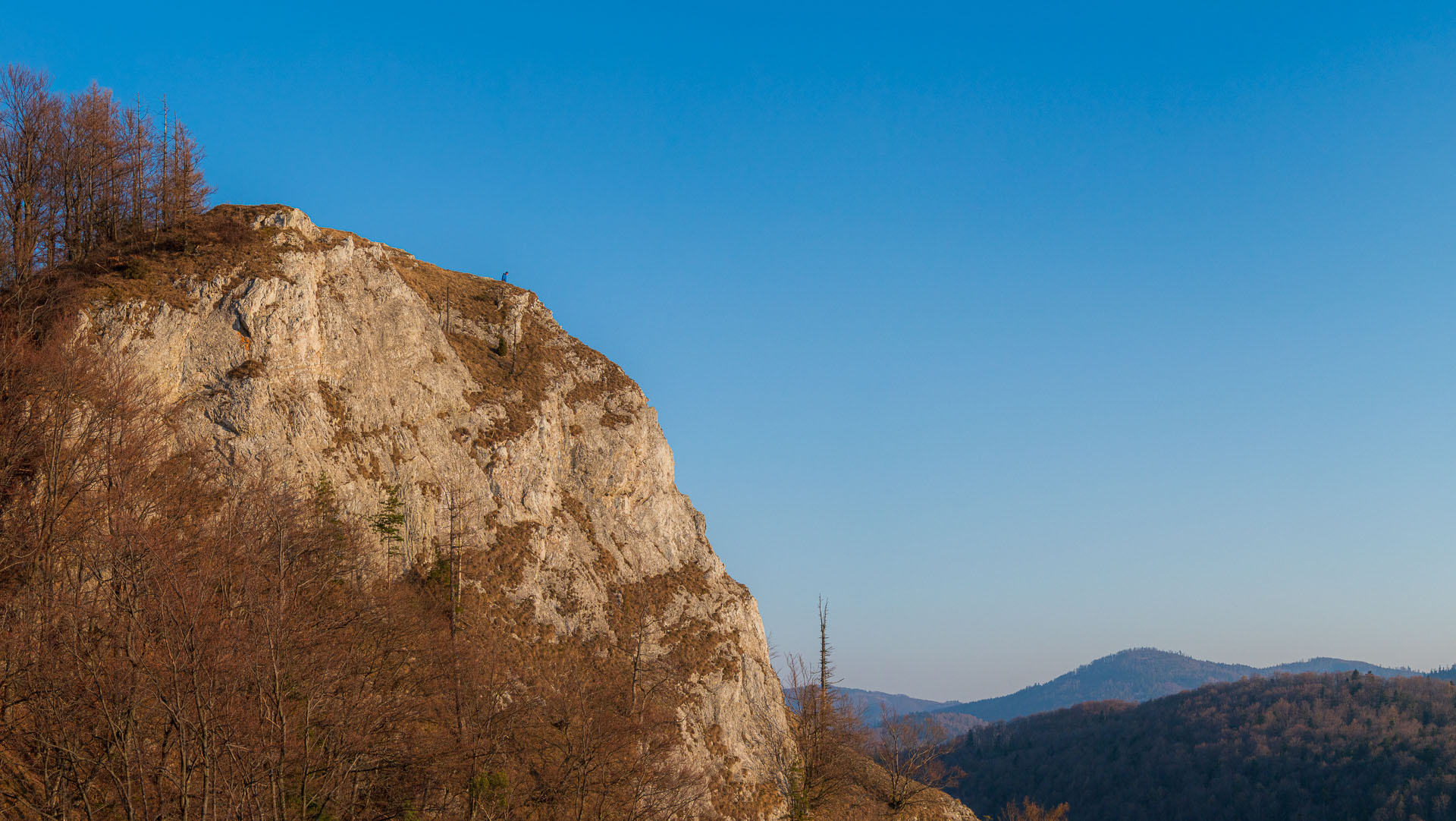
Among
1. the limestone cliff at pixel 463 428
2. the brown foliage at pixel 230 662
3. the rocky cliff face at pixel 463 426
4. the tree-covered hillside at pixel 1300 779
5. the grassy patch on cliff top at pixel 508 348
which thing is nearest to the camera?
the brown foliage at pixel 230 662

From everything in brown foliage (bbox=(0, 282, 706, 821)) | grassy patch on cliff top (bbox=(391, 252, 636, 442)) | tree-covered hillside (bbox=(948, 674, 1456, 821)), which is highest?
grassy patch on cliff top (bbox=(391, 252, 636, 442))

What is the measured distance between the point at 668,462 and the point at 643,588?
13107 millimetres

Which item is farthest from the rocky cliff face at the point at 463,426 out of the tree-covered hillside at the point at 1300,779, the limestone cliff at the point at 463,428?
the tree-covered hillside at the point at 1300,779

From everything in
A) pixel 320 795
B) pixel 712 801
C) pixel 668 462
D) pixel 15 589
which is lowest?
pixel 712 801

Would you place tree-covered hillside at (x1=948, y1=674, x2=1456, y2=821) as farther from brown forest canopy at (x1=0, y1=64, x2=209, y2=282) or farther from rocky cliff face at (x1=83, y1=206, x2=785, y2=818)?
brown forest canopy at (x1=0, y1=64, x2=209, y2=282)

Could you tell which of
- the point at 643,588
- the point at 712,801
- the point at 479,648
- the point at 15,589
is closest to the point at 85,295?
the point at 15,589

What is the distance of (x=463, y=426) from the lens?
64.4m

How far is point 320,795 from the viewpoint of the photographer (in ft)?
120

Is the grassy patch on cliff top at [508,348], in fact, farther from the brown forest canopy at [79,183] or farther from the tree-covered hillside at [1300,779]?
the tree-covered hillside at [1300,779]

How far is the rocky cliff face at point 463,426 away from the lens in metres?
50.6

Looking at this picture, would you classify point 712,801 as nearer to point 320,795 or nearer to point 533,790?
point 533,790

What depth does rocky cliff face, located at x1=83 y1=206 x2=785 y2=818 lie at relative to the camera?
166 feet

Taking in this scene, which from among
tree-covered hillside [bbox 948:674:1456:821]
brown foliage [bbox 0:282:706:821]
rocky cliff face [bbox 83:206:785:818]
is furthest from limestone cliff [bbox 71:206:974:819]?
tree-covered hillside [bbox 948:674:1456:821]

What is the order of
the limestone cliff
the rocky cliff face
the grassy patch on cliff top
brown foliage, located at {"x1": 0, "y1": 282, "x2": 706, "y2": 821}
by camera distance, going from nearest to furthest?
brown foliage, located at {"x1": 0, "y1": 282, "x2": 706, "y2": 821} < the limestone cliff < the rocky cliff face < the grassy patch on cliff top
